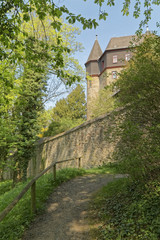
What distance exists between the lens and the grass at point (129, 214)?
321 centimetres

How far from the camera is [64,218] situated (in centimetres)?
455

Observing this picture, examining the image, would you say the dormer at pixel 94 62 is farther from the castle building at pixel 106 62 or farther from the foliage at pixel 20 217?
the foliage at pixel 20 217

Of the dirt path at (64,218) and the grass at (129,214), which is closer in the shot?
the grass at (129,214)

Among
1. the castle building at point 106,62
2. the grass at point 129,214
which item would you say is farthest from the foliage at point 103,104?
the grass at point 129,214

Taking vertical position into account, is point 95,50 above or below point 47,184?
above

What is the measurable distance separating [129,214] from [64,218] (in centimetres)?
164

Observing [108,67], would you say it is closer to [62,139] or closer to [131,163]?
[62,139]

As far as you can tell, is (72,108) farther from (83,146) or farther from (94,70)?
(83,146)

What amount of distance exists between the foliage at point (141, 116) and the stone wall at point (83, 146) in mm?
4834

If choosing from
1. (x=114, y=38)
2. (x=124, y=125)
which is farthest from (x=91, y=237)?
(x=114, y=38)

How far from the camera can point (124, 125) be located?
3.84 m

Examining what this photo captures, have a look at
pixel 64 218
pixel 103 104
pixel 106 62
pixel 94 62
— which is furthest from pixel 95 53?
pixel 64 218

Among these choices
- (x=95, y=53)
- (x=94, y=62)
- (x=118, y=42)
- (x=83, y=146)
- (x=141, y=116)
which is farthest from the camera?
(x=95, y=53)

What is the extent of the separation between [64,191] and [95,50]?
3646 centimetres
